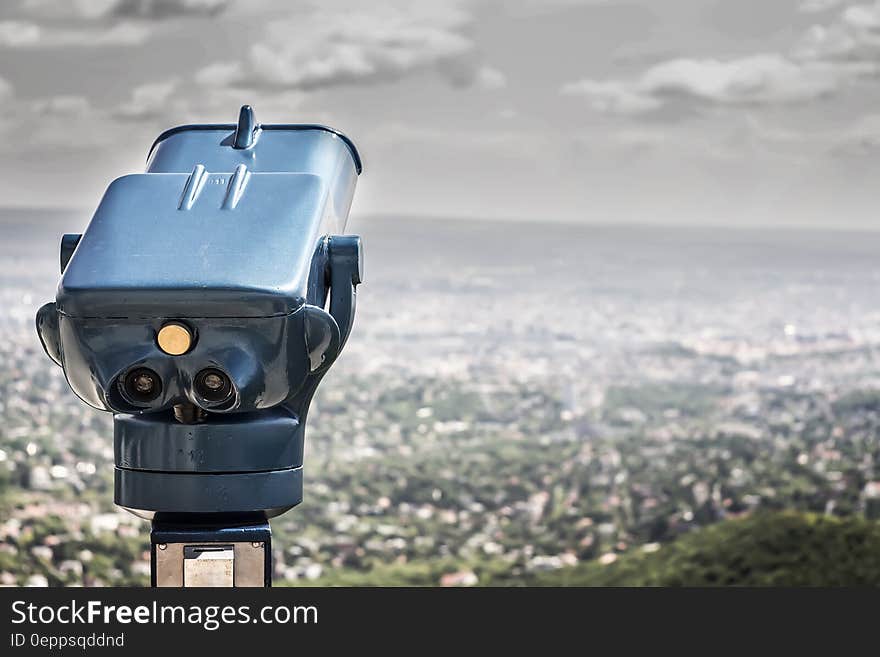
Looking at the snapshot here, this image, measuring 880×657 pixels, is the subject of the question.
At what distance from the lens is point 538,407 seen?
38.5ft

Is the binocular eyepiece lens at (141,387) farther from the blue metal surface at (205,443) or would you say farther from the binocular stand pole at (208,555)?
the binocular stand pole at (208,555)

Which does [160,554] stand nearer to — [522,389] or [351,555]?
[351,555]

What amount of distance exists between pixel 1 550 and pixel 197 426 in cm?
729

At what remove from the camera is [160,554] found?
241 cm

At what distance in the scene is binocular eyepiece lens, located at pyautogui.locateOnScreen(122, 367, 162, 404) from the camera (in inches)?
92.4

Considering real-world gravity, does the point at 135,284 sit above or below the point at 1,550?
below

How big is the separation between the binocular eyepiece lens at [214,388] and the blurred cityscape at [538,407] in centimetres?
673

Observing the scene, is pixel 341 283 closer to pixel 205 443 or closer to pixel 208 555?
pixel 205 443

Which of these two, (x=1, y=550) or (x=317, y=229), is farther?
(x=1, y=550)

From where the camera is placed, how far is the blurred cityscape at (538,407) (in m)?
9.95

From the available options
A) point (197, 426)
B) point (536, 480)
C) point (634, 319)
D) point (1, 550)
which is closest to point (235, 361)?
point (197, 426)

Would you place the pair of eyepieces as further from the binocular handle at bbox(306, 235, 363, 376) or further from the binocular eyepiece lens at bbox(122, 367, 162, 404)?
the binocular handle at bbox(306, 235, 363, 376)

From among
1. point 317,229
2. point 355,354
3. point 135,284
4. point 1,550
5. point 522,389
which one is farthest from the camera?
point 522,389

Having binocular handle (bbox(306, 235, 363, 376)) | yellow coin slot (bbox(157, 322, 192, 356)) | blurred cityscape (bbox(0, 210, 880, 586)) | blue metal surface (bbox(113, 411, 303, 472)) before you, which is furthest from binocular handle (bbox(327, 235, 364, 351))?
blurred cityscape (bbox(0, 210, 880, 586))
